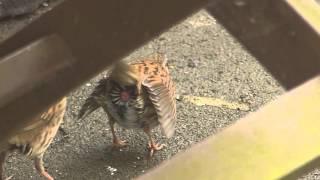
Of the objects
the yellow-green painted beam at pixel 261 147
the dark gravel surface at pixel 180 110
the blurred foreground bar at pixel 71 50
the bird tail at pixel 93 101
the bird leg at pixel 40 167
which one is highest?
the blurred foreground bar at pixel 71 50

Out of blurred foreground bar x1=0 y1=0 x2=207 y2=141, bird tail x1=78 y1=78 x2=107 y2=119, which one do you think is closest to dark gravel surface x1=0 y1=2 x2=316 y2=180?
bird tail x1=78 y1=78 x2=107 y2=119

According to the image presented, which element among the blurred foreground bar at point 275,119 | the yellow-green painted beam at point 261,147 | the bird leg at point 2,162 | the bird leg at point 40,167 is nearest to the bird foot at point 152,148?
the bird leg at point 40,167

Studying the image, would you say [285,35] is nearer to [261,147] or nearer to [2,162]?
[261,147]

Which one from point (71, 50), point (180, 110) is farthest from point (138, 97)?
point (71, 50)

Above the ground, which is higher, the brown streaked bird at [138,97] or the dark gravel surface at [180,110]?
the brown streaked bird at [138,97]

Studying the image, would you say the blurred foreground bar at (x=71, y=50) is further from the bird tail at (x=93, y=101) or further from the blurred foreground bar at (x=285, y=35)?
the bird tail at (x=93, y=101)

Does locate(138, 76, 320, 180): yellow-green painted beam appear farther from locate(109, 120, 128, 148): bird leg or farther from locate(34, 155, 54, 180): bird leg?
locate(109, 120, 128, 148): bird leg

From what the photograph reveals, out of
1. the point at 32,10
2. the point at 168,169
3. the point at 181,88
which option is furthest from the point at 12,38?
the point at 32,10

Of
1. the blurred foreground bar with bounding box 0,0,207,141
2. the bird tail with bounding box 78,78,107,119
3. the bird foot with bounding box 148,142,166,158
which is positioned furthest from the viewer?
the bird foot with bounding box 148,142,166,158
